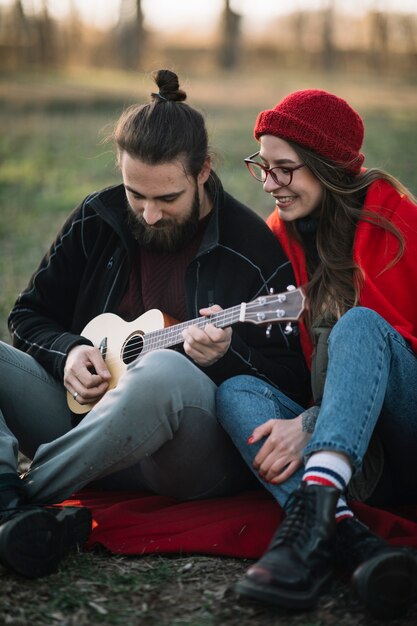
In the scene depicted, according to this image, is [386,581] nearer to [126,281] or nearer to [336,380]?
[336,380]

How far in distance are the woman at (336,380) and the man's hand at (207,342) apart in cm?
12

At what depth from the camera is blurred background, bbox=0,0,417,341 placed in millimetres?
11875

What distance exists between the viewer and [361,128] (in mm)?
3609

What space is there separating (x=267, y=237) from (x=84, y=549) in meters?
1.44

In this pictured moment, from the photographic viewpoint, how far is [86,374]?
346 centimetres

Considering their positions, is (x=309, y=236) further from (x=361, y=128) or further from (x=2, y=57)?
(x=2, y=57)

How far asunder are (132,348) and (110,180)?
8026 mm

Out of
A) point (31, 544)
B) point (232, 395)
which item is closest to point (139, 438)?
point (232, 395)

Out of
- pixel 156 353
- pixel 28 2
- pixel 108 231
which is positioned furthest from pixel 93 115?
pixel 156 353

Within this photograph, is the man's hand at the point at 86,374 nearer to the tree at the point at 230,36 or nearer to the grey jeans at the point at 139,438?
the grey jeans at the point at 139,438

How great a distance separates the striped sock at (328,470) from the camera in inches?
104

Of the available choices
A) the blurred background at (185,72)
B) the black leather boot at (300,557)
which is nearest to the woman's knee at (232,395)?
the black leather boot at (300,557)

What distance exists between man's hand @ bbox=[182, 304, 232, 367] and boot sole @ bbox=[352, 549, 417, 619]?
93cm

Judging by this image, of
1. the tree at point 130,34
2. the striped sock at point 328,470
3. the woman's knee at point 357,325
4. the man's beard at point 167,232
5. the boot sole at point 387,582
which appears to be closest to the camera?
the boot sole at point 387,582
